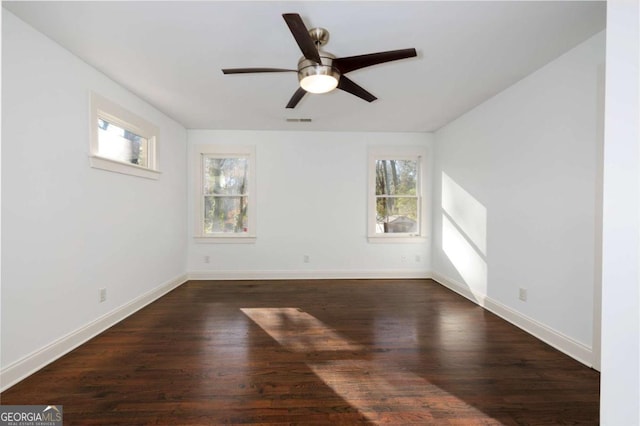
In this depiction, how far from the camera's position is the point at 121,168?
9.55 ft

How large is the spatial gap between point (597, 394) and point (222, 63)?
151 inches

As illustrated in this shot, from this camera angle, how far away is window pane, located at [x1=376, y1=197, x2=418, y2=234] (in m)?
4.79

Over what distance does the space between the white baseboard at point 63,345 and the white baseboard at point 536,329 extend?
4.24 metres

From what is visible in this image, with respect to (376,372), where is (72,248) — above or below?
above

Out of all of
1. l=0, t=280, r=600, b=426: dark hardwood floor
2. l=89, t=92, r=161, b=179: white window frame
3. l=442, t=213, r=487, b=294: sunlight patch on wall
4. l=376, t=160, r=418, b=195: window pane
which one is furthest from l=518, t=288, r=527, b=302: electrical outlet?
l=89, t=92, r=161, b=179: white window frame

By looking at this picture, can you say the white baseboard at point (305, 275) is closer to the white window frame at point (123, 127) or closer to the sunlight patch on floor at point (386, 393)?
the white window frame at point (123, 127)

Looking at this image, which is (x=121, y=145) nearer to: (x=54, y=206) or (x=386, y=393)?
(x=54, y=206)

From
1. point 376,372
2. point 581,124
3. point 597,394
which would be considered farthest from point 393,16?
point 597,394

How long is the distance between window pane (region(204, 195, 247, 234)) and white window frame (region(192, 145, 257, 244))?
9 cm

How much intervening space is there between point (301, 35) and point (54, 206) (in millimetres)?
2348

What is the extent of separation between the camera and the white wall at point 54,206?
1.83 meters

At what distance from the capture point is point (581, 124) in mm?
2152

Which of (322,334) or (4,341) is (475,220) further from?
(4,341)

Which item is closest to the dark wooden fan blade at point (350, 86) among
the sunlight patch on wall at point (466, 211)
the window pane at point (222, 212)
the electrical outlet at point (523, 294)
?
the sunlight patch on wall at point (466, 211)
